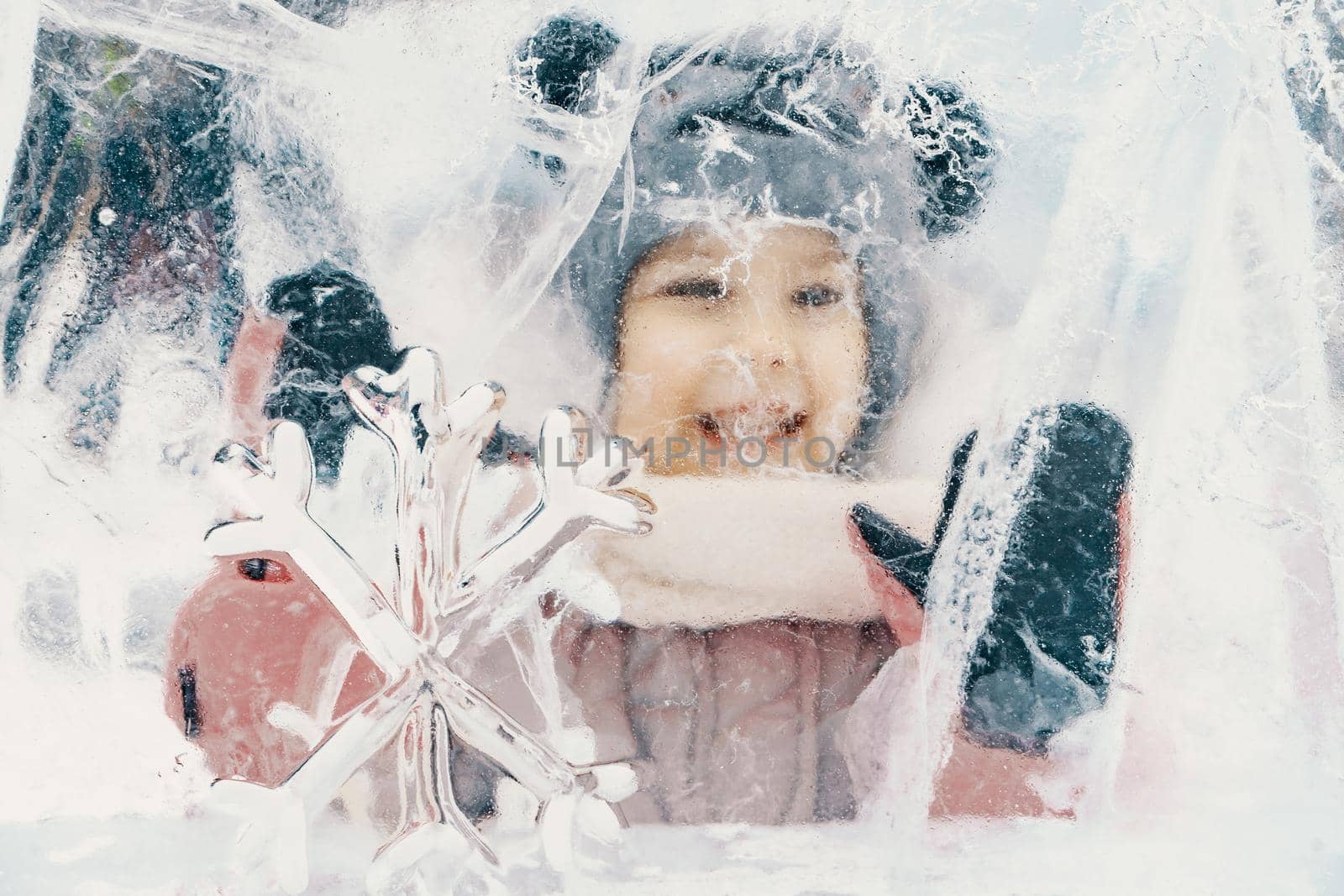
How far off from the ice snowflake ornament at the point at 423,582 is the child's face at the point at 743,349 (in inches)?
2.0

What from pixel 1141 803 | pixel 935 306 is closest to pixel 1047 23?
pixel 935 306

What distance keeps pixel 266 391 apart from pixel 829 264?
1.44 ft

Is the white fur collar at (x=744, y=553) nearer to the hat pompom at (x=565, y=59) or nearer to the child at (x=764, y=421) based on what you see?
the child at (x=764, y=421)

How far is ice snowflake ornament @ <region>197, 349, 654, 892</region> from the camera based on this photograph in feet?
2.16

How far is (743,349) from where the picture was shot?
700 mm

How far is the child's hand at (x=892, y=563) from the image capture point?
71 cm

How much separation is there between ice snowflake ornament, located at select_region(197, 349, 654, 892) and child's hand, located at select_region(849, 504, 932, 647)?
165 millimetres

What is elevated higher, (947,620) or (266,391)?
(266,391)

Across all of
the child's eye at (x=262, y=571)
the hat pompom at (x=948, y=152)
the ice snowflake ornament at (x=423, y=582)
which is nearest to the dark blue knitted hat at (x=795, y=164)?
the hat pompom at (x=948, y=152)

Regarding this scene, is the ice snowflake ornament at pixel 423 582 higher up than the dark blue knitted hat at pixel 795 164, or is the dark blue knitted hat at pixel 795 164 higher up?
the dark blue knitted hat at pixel 795 164

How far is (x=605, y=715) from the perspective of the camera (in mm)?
712

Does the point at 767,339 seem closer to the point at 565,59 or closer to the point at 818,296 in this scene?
the point at 818,296

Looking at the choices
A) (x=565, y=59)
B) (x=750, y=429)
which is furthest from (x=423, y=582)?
(x=565, y=59)

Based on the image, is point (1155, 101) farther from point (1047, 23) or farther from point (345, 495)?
point (345, 495)
